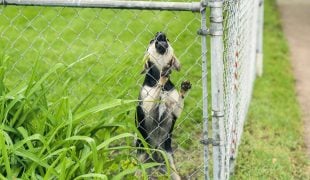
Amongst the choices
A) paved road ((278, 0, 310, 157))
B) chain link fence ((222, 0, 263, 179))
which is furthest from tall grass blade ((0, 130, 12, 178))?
paved road ((278, 0, 310, 157))

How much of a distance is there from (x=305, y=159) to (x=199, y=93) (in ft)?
5.72

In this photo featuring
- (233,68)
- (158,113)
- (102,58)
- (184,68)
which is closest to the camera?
(158,113)

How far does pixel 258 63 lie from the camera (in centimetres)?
721

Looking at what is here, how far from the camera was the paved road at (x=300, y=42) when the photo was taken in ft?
21.8

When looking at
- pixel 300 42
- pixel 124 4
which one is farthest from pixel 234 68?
pixel 300 42

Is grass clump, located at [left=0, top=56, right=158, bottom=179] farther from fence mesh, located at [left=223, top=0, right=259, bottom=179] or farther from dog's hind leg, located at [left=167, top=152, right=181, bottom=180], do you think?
fence mesh, located at [left=223, top=0, right=259, bottom=179]

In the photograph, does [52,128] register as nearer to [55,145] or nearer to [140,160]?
[55,145]

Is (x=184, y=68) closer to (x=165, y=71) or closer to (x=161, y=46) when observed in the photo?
(x=165, y=71)

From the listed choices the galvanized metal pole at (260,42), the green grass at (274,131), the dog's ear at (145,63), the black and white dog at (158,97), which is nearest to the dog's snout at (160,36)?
the black and white dog at (158,97)

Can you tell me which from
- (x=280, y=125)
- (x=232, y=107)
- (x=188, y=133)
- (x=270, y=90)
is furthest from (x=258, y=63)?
(x=232, y=107)

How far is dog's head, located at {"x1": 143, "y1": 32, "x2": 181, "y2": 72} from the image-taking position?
11.8ft

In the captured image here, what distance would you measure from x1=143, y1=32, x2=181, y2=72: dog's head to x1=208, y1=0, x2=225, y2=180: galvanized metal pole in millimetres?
332

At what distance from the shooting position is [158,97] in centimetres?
378

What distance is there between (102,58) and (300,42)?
Result: 115 inches
